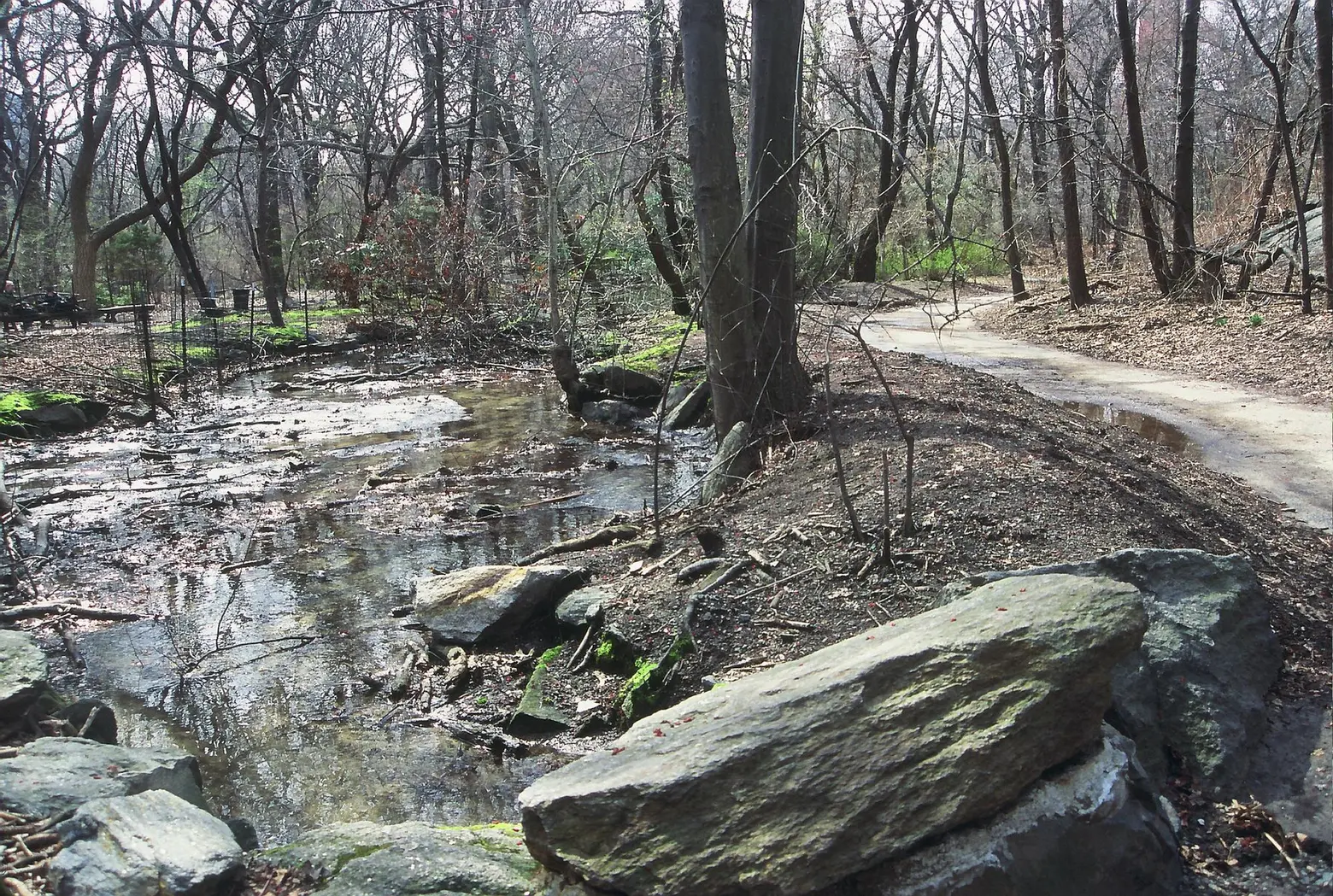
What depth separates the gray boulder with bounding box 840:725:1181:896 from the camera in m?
3.03

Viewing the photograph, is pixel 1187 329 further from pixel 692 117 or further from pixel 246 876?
pixel 246 876

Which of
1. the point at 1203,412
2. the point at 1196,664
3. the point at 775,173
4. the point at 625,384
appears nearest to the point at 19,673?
the point at 1196,664

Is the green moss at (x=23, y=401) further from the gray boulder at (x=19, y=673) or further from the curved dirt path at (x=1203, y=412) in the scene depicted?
the curved dirt path at (x=1203, y=412)

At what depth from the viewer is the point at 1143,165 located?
1628 centimetres

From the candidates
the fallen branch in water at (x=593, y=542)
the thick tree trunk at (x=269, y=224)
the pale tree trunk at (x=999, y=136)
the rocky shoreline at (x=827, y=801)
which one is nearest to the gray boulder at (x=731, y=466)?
the fallen branch in water at (x=593, y=542)

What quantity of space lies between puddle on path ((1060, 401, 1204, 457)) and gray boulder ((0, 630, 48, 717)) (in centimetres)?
801

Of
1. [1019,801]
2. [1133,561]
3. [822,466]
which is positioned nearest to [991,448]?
[822,466]

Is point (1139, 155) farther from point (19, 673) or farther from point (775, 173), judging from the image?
point (19, 673)

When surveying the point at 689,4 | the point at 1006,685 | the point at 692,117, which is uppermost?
the point at 689,4

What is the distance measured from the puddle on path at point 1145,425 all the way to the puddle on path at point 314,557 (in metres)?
3.97

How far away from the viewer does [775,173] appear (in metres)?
8.20

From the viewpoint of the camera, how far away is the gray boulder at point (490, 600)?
222 inches

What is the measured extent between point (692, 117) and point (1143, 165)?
35.7 ft

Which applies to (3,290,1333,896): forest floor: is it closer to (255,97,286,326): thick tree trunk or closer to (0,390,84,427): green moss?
(0,390,84,427): green moss
